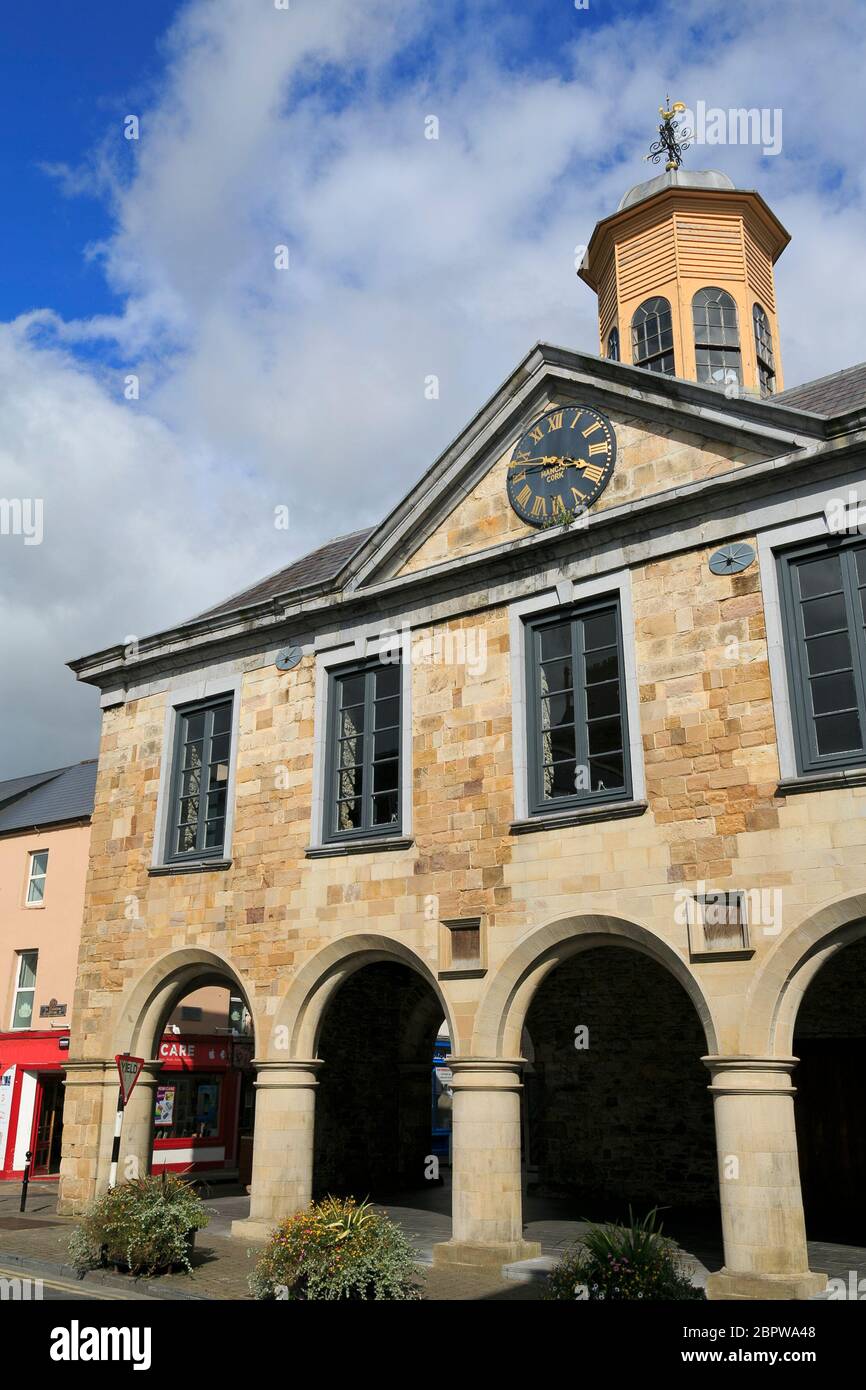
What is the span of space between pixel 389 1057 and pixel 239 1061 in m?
6.82

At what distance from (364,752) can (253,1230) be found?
18.9 ft

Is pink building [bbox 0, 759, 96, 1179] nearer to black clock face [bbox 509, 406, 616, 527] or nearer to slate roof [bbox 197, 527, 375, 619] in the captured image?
slate roof [bbox 197, 527, 375, 619]

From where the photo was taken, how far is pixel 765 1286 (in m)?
9.32

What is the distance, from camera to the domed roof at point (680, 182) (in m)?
20.7

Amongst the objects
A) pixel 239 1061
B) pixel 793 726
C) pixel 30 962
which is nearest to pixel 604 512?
pixel 793 726

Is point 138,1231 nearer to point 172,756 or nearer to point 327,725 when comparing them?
point 327,725

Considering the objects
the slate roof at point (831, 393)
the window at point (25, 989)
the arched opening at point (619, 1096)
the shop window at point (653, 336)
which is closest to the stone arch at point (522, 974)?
the arched opening at point (619, 1096)

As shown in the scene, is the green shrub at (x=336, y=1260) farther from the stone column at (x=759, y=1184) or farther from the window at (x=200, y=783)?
the window at (x=200, y=783)

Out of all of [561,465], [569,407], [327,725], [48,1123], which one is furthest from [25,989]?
[569,407]

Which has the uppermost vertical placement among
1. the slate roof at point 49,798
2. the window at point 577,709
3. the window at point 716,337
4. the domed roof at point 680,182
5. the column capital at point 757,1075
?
the domed roof at point 680,182

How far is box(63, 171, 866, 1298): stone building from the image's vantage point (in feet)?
34.5

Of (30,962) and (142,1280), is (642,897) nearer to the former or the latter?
(142,1280)

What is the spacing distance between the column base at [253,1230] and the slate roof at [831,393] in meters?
11.0

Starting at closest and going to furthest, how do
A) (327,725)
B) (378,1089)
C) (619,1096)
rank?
(327,725), (619,1096), (378,1089)
